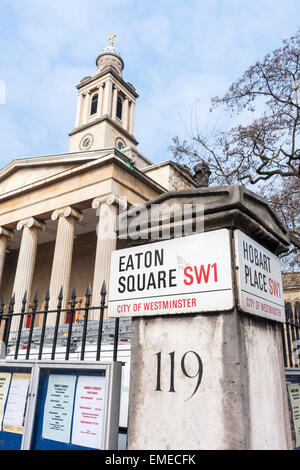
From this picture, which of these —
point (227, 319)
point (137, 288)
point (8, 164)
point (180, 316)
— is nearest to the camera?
point (227, 319)

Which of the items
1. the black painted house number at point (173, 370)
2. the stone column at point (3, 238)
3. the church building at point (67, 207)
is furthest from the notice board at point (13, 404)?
the stone column at point (3, 238)

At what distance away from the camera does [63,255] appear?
17.6m

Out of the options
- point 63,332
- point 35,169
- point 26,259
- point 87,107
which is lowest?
point 63,332

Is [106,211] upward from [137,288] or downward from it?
upward

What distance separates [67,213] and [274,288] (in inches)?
659

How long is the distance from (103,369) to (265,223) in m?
1.52

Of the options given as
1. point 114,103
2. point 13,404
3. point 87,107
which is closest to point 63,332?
point 13,404

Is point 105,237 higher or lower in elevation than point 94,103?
lower

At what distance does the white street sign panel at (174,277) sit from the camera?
205 cm

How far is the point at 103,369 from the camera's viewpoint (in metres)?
2.51

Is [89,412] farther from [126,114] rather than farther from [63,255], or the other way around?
[126,114]

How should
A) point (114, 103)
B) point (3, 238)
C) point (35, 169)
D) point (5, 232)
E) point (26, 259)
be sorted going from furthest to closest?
point (114, 103), point (3, 238), point (5, 232), point (35, 169), point (26, 259)
